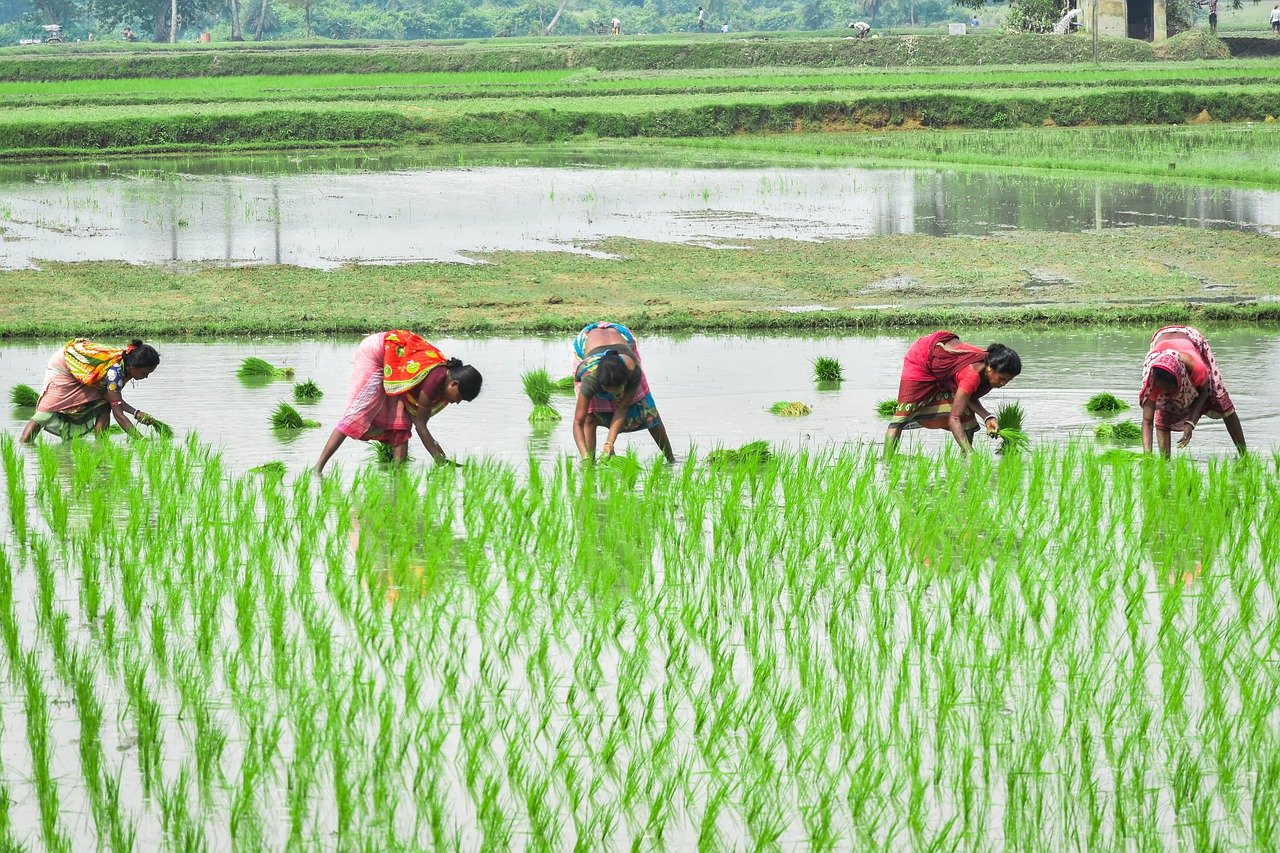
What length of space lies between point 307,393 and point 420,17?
66.6m

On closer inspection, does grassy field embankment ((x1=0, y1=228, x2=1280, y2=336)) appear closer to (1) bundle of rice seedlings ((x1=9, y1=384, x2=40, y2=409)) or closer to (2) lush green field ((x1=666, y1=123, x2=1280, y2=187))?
(1) bundle of rice seedlings ((x1=9, y1=384, x2=40, y2=409))

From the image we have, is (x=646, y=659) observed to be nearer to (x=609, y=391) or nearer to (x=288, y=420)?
(x=609, y=391)

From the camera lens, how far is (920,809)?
3.52 meters

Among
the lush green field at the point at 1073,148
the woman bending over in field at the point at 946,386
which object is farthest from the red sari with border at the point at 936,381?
the lush green field at the point at 1073,148

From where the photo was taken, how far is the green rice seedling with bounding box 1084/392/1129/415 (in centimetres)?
870

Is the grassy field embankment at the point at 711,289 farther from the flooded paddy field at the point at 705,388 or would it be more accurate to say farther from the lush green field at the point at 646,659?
the lush green field at the point at 646,659

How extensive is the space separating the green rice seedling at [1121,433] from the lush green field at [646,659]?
1.29 meters

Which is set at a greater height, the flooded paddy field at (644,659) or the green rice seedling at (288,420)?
the green rice seedling at (288,420)

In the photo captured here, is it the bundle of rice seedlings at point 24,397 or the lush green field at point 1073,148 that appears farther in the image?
the lush green field at point 1073,148

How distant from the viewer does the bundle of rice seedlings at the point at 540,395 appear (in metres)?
8.79

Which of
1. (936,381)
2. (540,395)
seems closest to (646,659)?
(936,381)

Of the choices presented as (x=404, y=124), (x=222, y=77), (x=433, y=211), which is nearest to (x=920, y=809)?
(x=433, y=211)

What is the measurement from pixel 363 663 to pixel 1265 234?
13.3 meters

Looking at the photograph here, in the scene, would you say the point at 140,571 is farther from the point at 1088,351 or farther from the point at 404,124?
the point at 404,124
